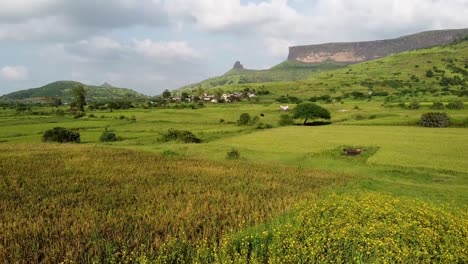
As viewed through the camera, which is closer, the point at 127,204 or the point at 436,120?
the point at 127,204

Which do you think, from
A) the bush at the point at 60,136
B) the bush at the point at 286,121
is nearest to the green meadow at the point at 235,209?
the bush at the point at 60,136

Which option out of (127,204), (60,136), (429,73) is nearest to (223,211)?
(127,204)

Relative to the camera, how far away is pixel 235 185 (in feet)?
70.6

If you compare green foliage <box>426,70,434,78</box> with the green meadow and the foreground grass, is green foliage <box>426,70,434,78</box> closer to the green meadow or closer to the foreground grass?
the green meadow

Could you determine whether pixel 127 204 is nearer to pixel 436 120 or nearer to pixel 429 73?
pixel 436 120

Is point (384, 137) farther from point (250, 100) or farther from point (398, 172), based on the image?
point (250, 100)

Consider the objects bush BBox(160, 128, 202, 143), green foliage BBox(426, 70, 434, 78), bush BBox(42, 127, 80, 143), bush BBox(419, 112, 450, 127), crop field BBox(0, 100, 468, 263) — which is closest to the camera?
crop field BBox(0, 100, 468, 263)

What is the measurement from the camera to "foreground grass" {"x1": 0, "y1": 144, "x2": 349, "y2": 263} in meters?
10.9

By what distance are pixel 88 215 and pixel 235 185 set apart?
31.1ft

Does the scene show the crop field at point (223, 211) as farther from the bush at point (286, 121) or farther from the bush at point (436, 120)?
the bush at point (286, 121)

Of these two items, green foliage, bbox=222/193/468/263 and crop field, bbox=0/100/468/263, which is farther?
crop field, bbox=0/100/468/263

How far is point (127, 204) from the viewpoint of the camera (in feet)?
52.6

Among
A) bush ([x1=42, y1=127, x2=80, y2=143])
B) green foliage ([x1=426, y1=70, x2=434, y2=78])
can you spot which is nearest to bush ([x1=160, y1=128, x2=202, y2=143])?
bush ([x1=42, y1=127, x2=80, y2=143])

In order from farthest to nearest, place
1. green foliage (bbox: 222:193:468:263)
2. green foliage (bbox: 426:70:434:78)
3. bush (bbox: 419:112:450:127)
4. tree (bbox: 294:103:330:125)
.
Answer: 1. green foliage (bbox: 426:70:434:78)
2. tree (bbox: 294:103:330:125)
3. bush (bbox: 419:112:450:127)
4. green foliage (bbox: 222:193:468:263)
